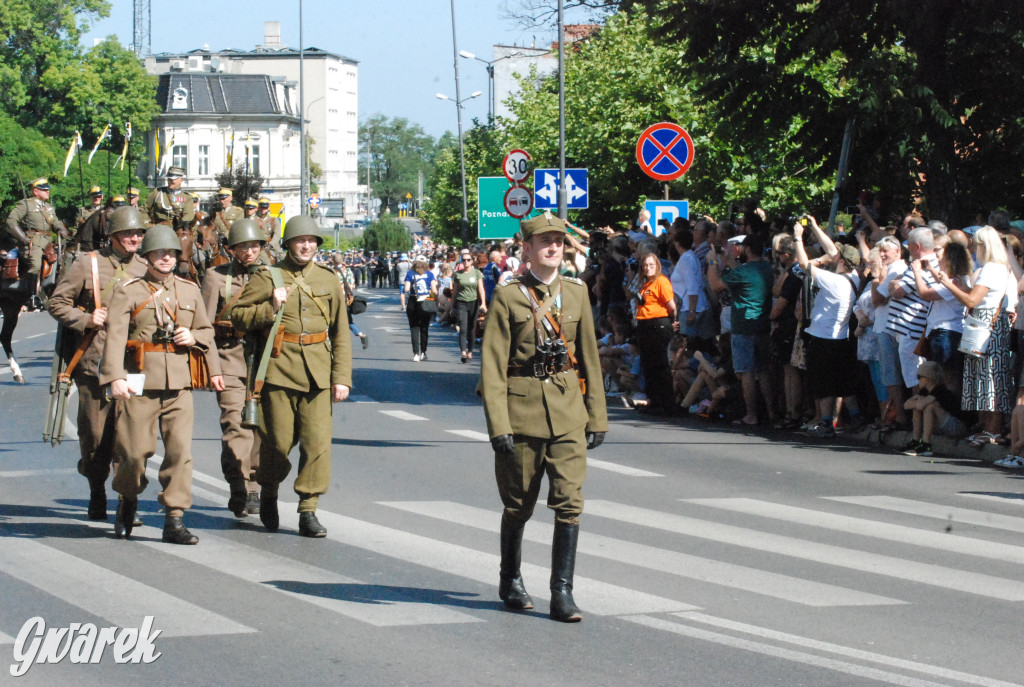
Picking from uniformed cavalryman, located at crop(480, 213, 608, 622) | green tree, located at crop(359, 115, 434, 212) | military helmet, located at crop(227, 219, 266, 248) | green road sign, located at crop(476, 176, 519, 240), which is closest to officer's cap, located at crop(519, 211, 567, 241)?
uniformed cavalryman, located at crop(480, 213, 608, 622)

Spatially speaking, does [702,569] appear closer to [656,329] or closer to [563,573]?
[563,573]

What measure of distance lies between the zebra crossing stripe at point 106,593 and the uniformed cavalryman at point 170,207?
8.15 metres

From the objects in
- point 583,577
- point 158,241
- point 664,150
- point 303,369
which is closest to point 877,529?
point 583,577

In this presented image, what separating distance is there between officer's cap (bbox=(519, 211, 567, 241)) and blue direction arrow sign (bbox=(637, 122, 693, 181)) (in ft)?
44.3

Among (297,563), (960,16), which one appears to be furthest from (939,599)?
(960,16)

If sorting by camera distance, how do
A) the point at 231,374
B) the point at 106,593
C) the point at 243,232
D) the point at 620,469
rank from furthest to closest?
the point at 620,469
the point at 231,374
the point at 243,232
the point at 106,593

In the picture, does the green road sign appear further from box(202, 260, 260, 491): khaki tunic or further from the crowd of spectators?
box(202, 260, 260, 491): khaki tunic

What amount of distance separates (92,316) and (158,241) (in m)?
0.74

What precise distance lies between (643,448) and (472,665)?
818 centimetres

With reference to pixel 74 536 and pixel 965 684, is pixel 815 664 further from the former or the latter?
pixel 74 536

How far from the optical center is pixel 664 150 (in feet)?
67.4

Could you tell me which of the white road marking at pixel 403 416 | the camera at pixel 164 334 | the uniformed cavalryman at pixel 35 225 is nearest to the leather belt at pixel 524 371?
the camera at pixel 164 334

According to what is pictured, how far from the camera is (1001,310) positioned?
504 inches

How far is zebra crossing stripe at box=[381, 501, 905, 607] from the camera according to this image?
763 centimetres
